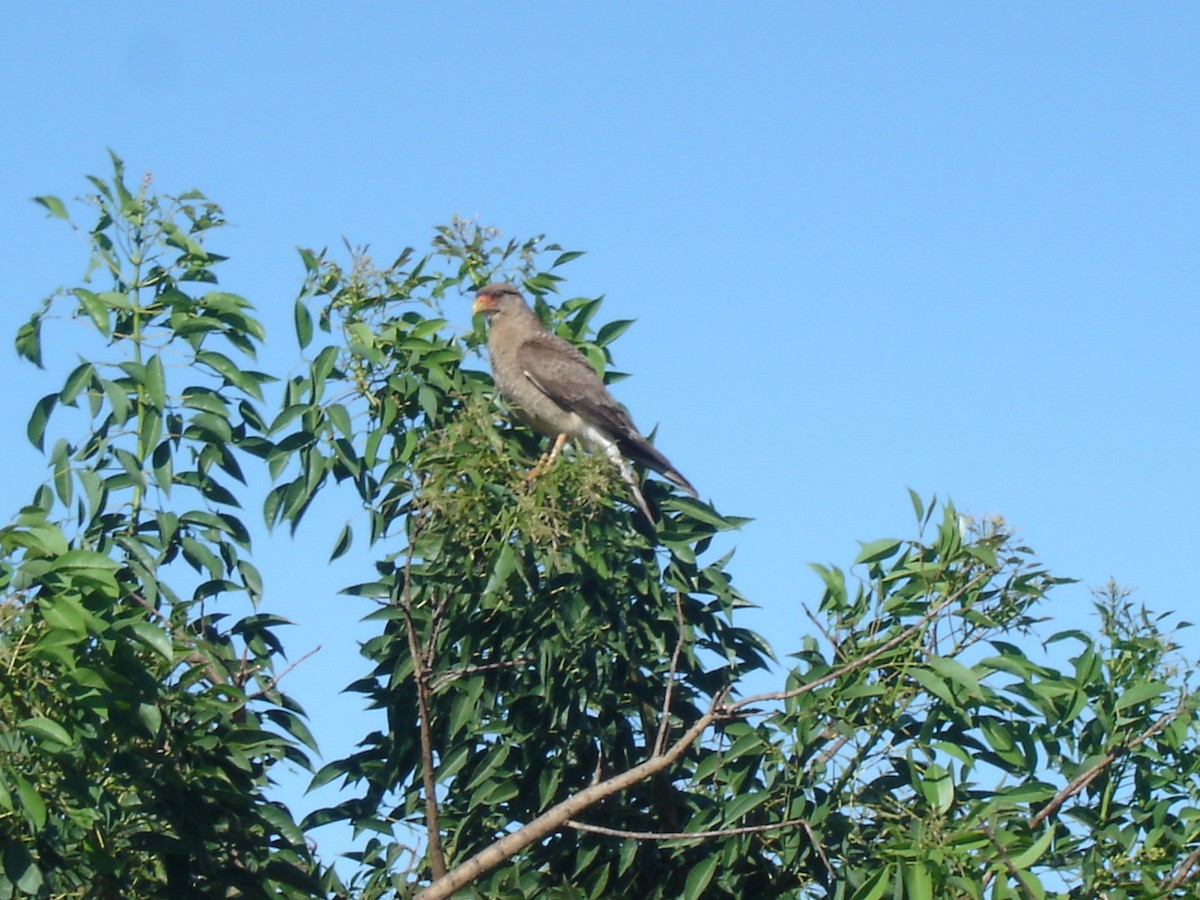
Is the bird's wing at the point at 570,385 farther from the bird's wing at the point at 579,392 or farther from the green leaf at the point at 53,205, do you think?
the green leaf at the point at 53,205

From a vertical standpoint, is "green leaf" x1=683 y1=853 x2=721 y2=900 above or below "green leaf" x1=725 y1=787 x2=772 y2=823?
below

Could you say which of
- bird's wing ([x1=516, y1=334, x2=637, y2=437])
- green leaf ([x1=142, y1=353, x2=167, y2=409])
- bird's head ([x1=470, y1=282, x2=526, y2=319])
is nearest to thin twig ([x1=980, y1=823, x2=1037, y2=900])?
green leaf ([x1=142, y1=353, x2=167, y2=409])

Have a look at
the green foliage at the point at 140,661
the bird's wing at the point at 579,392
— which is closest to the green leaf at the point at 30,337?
the green foliage at the point at 140,661

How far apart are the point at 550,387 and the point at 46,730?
4250 mm

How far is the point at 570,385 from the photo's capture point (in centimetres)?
775

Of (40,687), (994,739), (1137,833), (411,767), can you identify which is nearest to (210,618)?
(411,767)

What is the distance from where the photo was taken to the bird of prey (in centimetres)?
700

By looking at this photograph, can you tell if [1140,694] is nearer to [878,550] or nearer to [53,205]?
[878,550]

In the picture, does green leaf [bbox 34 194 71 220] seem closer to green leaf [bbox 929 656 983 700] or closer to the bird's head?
the bird's head

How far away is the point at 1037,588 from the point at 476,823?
6.23 ft

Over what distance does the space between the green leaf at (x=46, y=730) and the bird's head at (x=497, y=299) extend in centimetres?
279

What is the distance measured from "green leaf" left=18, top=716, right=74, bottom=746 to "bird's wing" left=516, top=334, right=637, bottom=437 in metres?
3.85

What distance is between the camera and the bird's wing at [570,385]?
751cm

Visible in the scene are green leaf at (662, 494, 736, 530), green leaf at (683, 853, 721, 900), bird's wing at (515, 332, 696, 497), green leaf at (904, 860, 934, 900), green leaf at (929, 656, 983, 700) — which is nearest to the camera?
green leaf at (904, 860, 934, 900)
